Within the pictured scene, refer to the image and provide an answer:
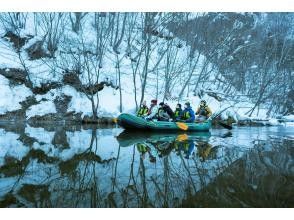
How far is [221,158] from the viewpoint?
605 centimetres

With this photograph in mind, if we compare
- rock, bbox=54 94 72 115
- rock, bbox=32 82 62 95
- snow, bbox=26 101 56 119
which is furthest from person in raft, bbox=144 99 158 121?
rock, bbox=32 82 62 95

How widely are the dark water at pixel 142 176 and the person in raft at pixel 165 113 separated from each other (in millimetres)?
4075

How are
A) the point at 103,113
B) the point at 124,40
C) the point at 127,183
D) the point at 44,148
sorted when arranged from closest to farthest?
the point at 127,183
the point at 44,148
the point at 103,113
the point at 124,40

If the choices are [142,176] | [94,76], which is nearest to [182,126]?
[142,176]

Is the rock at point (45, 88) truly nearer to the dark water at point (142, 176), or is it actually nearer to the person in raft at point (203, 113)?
the person in raft at point (203, 113)

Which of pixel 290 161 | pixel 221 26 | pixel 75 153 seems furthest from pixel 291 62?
pixel 75 153

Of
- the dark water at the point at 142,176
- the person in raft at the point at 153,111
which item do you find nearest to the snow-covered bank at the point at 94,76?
the person in raft at the point at 153,111

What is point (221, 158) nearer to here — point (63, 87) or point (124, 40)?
point (63, 87)

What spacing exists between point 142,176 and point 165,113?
6963 millimetres

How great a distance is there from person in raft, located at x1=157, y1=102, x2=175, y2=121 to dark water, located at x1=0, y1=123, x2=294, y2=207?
Answer: 160 inches

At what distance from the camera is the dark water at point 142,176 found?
351 cm

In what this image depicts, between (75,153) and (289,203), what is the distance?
12.6 feet

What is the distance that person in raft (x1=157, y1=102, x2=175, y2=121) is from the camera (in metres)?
11.3

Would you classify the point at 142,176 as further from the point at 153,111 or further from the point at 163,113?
the point at 163,113
